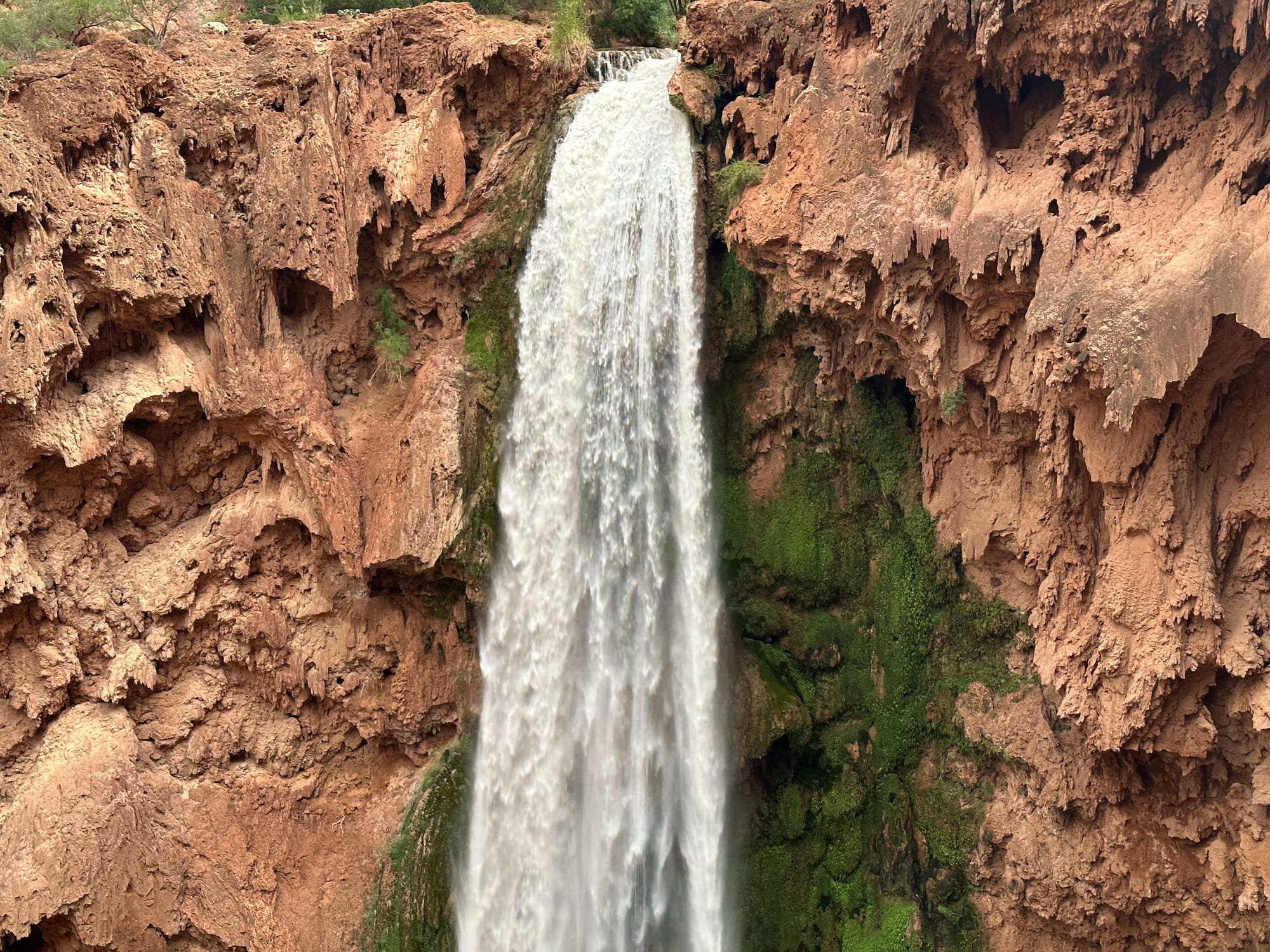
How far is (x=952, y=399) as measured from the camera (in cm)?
989

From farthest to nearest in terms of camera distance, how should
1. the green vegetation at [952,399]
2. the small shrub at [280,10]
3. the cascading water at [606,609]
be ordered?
the small shrub at [280,10], the cascading water at [606,609], the green vegetation at [952,399]

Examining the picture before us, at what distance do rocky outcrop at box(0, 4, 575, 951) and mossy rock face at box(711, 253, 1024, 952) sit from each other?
3.71 meters

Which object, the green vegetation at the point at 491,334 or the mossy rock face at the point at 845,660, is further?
the green vegetation at the point at 491,334

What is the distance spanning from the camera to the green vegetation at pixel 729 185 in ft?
37.6

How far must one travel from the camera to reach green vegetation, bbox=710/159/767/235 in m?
11.4

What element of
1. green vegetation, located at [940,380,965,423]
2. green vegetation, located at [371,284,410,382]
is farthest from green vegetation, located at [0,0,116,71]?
green vegetation, located at [940,380,965,423]

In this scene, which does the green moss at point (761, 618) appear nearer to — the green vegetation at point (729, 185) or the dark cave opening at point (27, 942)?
the green vegetation at point (729, 185)

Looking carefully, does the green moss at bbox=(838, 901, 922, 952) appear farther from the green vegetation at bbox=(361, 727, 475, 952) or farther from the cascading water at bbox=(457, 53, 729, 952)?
the green vegetation at bbox=(361, 727, 475, 952)

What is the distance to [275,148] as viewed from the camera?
11.4 meters

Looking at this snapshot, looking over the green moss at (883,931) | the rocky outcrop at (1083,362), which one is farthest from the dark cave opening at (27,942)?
the rocky outcrop at (1083,362)

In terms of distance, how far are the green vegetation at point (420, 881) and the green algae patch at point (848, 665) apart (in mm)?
3766

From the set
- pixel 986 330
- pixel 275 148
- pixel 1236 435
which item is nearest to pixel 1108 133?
pixel 986 330

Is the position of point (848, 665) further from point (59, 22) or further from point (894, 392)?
point (59, 22)

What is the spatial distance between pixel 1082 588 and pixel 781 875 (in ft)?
17.1
